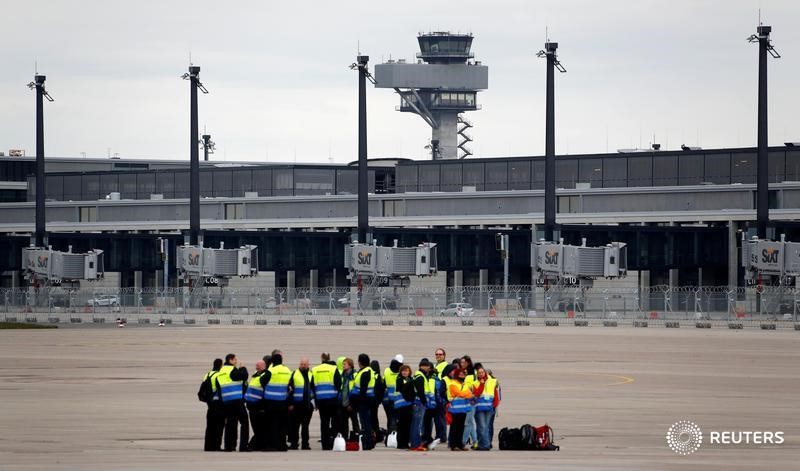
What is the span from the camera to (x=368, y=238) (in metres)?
110

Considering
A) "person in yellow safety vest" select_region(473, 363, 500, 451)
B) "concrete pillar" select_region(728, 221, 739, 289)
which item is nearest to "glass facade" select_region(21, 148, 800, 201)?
"concrete pillar" select_region(728, 221, 739, 289)

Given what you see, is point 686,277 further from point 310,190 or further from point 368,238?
point 310,190

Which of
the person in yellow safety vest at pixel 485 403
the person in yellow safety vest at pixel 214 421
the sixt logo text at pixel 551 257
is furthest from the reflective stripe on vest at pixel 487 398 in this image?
the sixt logo text at pixel 551 257

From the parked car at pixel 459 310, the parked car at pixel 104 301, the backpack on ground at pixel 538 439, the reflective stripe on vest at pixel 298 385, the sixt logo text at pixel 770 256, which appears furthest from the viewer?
the parked car at pixel 104 301

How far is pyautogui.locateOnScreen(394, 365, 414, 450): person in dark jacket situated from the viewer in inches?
1382

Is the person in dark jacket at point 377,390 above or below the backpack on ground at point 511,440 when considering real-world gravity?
above

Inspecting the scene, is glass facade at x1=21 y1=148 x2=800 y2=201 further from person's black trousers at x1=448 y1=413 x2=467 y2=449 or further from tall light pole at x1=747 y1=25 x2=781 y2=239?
person's black trousers at x1=448 y1=413 x2=467 y2=449

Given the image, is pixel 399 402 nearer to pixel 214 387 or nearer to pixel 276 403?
pixel 276 403

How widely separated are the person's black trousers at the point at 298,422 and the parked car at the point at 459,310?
64.4m

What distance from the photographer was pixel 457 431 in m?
35.3

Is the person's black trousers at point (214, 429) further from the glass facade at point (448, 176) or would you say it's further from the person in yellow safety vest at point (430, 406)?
the glass facade at point (448, 176)

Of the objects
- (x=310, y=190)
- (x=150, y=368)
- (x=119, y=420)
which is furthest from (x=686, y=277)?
(x=119, y=420)

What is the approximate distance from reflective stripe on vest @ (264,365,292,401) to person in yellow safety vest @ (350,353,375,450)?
1790 mm

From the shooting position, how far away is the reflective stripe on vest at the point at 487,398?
35.1m
